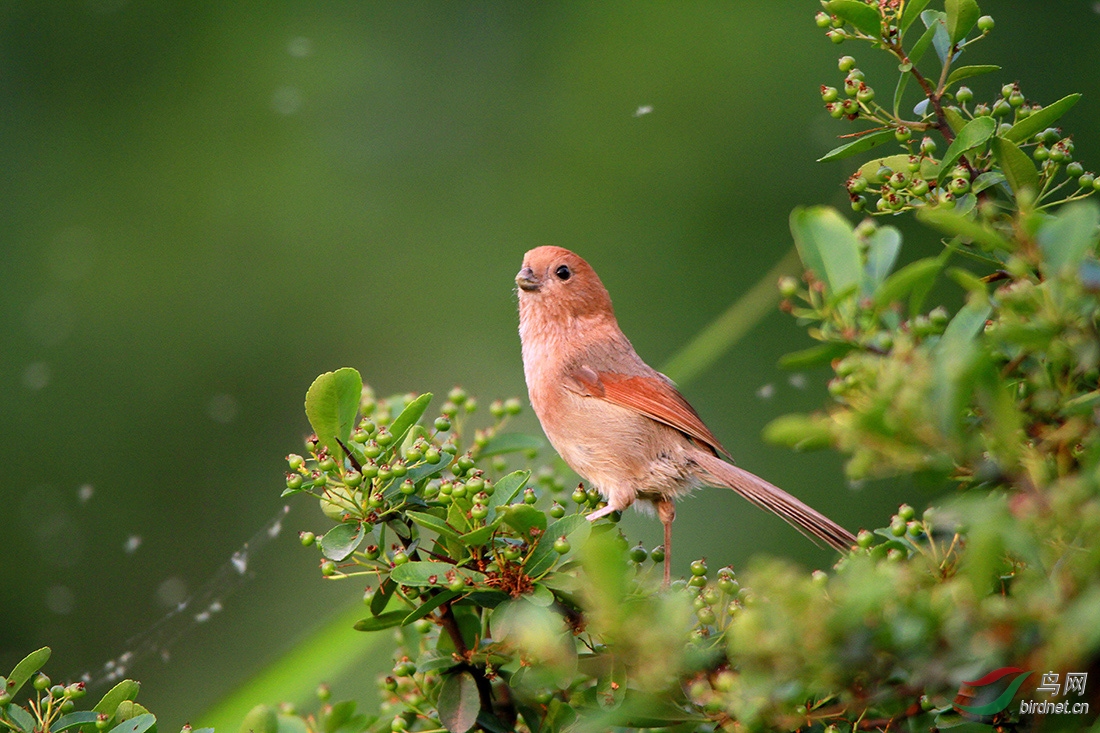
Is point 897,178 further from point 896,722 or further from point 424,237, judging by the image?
point 424,237

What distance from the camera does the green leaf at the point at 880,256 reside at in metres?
1.29

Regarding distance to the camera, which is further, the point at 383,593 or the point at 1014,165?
the point at 383,593

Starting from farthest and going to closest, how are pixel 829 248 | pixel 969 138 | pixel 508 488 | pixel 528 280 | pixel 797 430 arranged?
pixel 528 280, pixel 508 488, pixel 969 138, pixel 829 248, pixel 797 430

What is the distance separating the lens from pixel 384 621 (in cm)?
189

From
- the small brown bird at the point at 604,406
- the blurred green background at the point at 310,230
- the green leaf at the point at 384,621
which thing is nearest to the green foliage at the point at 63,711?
the green leaf at the point at 384,621

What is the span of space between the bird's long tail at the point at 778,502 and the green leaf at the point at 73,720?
5.30ft

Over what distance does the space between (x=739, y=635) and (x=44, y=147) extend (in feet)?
19.2

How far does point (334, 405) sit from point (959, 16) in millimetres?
1295

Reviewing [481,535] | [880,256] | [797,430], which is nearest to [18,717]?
[481,535]

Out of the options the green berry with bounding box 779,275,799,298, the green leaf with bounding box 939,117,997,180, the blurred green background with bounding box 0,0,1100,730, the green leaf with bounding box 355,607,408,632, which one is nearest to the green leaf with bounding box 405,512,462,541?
the green leaf with bounding box 355,607,408,632

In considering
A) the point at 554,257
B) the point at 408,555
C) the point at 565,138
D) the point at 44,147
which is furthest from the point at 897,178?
the point at 44,147

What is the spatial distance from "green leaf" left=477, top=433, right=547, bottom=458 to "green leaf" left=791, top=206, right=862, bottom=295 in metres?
1.24

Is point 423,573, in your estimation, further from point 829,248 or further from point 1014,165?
point 1014,165

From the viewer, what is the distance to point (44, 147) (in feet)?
19.2
